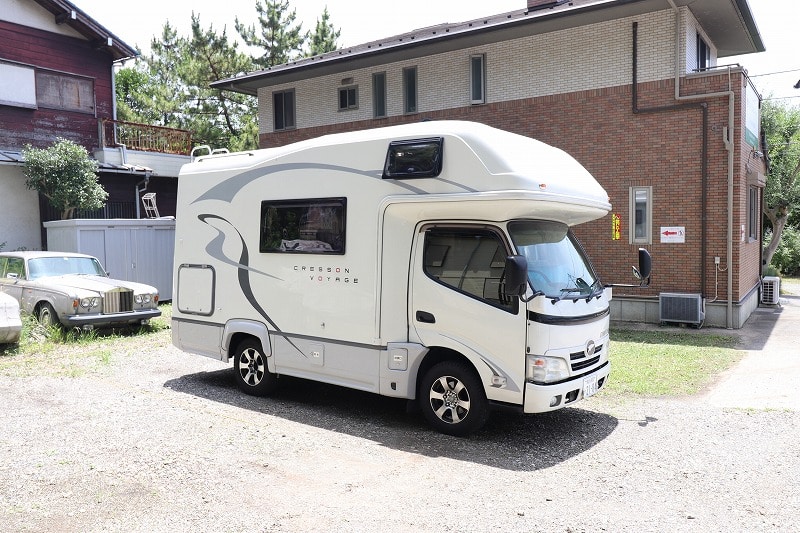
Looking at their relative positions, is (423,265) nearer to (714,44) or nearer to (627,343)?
(627,343)

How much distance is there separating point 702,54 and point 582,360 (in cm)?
1201

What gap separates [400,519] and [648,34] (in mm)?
12544

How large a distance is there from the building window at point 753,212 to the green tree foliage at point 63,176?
1643cm

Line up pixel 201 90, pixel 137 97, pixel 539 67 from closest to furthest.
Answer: pixel 539 67
pixel 201 90
pixel 137 97

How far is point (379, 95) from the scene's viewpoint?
18.0 metres

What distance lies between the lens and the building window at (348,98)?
60.6ft

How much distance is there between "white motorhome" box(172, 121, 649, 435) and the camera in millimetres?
6008

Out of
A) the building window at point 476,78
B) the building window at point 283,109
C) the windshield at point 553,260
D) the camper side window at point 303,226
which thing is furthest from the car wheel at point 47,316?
the building window at point 476,78

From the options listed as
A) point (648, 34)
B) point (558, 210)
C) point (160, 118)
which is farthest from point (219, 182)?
point (160, 118)

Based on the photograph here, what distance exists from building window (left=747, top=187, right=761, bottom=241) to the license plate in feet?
34.7

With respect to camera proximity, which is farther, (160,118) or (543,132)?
(160,118)

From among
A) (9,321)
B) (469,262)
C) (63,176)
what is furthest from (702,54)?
(63,176)

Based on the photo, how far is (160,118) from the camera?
37.2 metres

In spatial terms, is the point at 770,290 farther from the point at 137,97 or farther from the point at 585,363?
the point at 137,97
